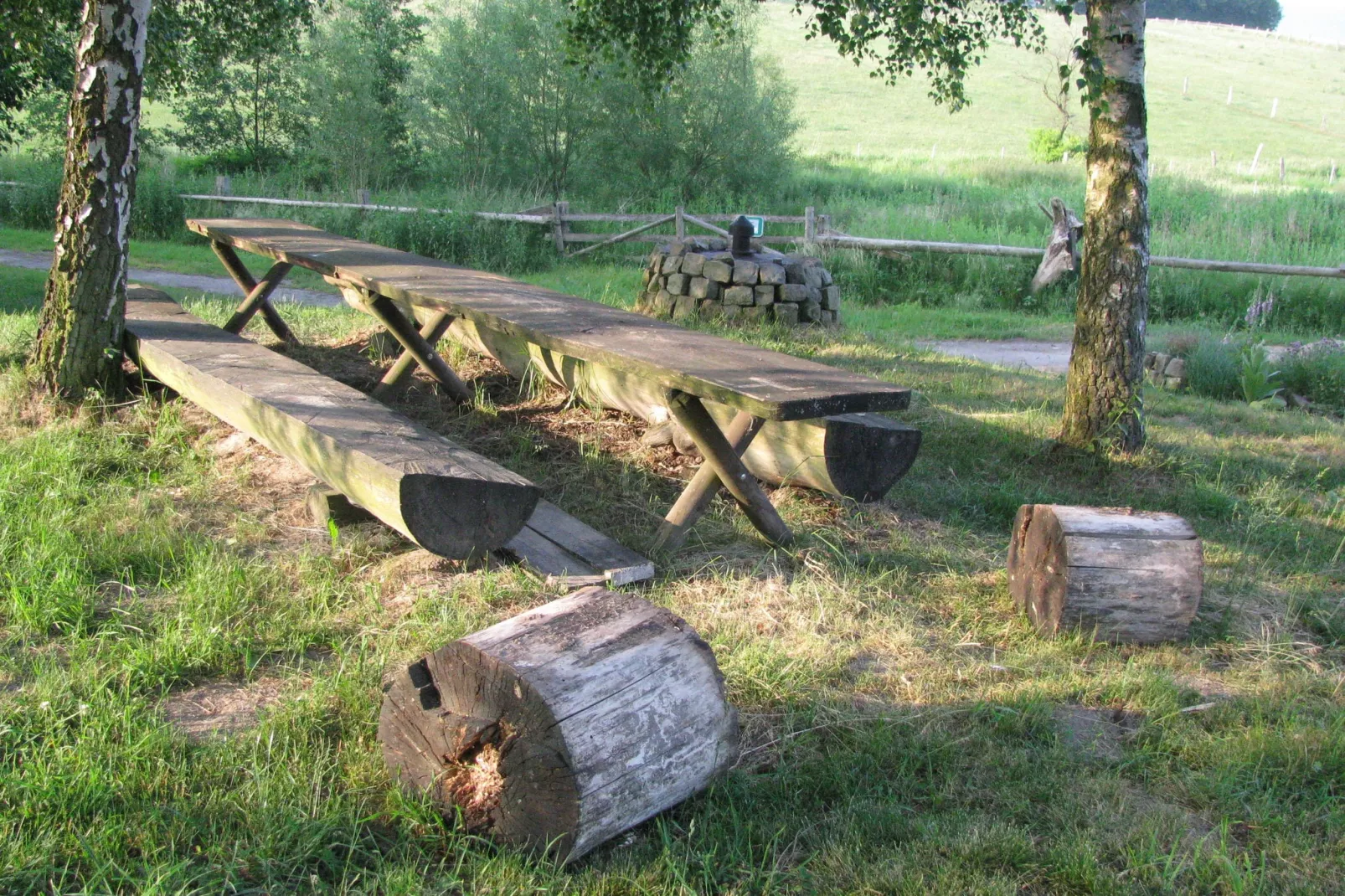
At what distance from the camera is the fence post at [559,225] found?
15.2 m

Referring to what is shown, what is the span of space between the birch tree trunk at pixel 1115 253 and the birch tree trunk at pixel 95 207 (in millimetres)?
4498

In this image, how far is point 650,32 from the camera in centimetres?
618

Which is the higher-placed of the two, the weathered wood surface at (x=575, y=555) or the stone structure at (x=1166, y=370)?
the stone structure at (x=1166, y=370)

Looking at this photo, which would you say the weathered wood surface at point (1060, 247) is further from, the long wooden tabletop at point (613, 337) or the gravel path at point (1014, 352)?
the long wooden tabletop at point (613, 337)

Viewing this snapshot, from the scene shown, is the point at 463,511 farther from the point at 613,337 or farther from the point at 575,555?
the point at 613,337

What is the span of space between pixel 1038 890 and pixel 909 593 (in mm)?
1633

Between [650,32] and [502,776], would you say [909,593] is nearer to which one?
[502,776]

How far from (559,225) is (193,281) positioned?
18.2 ft

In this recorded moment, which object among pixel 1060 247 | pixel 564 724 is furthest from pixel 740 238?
pixel 564 724

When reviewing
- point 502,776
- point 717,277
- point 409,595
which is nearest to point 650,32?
point 717,277

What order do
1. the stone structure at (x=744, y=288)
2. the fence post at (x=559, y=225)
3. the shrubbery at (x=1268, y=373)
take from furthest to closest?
the fence post at (x=559, y=225) < the stone structure at (x=744, y=288) < the shrubbery at (x=1268, y=373)

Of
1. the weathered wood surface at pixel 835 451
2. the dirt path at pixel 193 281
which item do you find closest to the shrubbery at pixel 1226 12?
the dirt path at pixel 193 281

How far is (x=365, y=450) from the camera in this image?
Answer: 3.48 meters

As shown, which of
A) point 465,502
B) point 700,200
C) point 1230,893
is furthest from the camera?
point 700,200
